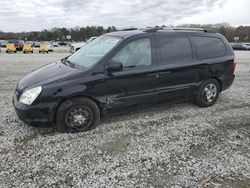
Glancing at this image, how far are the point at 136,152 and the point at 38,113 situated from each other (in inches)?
67.5

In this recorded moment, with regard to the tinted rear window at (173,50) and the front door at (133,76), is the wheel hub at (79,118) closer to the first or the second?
the front door at (133,76)

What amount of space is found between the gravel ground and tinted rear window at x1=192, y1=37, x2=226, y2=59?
1.34 m

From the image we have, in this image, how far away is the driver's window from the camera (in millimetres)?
4590

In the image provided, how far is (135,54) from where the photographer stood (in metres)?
4.73

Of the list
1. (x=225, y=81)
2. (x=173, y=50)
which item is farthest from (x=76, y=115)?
(x=225, y=81)

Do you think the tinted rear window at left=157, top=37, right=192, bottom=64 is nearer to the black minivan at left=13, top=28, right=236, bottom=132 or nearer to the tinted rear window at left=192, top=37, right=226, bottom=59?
the black minivan at left=13, top=28, right=236, bottom=132

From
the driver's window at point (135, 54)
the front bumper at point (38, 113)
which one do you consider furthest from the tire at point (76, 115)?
the driver's window at point (135, 54)

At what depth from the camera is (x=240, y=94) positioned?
23.6 feet

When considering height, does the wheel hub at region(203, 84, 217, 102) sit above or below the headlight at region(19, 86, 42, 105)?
below

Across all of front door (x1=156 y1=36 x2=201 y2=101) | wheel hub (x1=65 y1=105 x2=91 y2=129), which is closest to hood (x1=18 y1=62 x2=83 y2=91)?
wheel hub (x1=65 y1=105 x2=91 y2=129)

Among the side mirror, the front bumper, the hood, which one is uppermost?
the side mirror

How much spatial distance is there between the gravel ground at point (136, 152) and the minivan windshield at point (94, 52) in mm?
1252

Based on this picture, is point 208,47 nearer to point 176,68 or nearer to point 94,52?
point 176,68

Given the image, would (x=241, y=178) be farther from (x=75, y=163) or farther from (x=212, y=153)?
(x=75, y=163)
